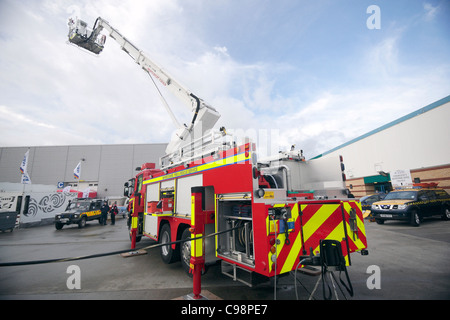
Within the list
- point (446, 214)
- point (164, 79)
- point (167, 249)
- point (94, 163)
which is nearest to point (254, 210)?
point (167, 249)

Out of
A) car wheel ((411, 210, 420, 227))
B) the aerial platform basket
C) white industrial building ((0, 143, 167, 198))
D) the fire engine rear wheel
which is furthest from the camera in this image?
white industrial building ((0, 143, 167, 198))

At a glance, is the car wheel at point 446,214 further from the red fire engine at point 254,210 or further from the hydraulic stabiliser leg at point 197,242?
the hydraulic stabiliser leg at point 197,242

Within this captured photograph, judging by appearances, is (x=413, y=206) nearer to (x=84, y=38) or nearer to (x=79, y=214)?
(x=84, y=38)

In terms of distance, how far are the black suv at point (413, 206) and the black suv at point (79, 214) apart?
1762 centimetres

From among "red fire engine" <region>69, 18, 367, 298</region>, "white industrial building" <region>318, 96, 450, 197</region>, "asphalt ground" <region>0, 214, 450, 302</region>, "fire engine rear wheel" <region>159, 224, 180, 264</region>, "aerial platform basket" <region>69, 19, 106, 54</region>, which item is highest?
"aerial platform basket" <region>69, 19, 106, 54</region>

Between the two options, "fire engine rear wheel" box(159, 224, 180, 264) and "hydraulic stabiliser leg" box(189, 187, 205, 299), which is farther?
"fire engine rear wheel" box(159, 224, 180, 264)

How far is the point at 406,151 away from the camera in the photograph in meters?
16.8

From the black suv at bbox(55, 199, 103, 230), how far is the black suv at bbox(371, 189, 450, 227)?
17.6 metres

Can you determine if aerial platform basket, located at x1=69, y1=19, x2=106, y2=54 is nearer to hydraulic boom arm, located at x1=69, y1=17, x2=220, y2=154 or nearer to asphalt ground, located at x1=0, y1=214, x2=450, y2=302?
hydraulic boom arm, located at x1=69, y1=17, x2=220, y2=154

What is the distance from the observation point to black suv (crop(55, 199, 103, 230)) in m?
13.3

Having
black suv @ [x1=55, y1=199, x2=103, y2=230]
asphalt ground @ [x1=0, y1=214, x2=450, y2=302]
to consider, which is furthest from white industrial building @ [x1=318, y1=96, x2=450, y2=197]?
black suv @ [x1=55, y1=199, x2=103, y2=230]

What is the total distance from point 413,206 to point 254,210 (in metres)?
10.9

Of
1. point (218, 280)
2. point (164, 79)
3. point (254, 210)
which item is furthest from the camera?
point (164, 79)
